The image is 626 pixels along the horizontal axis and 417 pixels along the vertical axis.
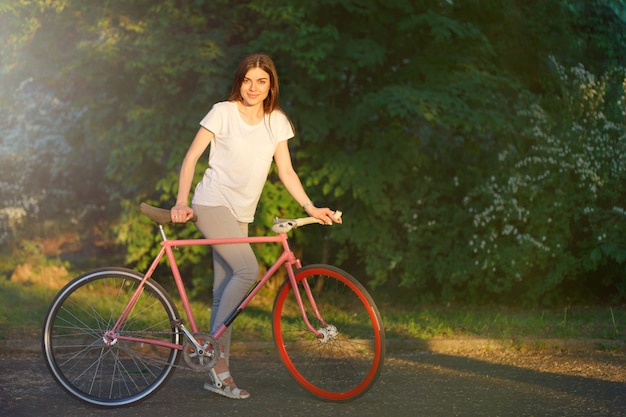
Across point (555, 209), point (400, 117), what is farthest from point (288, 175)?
point (555, 209)

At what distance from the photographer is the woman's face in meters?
5.53

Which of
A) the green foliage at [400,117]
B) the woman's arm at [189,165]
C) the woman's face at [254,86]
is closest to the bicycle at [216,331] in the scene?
the woman's arm at [189,165]

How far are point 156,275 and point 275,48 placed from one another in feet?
11.4

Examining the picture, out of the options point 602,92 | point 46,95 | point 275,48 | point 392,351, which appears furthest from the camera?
point 46,95

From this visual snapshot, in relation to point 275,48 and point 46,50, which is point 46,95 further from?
point 275,48

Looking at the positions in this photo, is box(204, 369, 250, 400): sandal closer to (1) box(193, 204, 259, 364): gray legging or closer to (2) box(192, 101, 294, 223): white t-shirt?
(1) box(193, 204, 259, 364): gray legging

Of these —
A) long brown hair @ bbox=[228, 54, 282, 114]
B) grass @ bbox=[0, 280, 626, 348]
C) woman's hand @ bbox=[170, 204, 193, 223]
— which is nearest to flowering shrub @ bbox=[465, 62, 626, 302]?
grass @ bbox=[0, 280, 626, 348]

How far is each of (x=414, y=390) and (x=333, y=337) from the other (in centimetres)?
81

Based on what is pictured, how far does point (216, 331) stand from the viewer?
5527 mm

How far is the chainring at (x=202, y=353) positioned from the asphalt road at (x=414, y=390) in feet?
0.76

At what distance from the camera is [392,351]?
7438 millimetres

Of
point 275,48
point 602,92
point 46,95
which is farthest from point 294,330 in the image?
point 46,95

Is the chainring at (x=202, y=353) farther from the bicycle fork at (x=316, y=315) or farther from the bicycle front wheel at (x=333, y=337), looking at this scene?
the bicycle fork at (x=316, y=315)

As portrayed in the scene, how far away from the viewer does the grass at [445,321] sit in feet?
25.5
